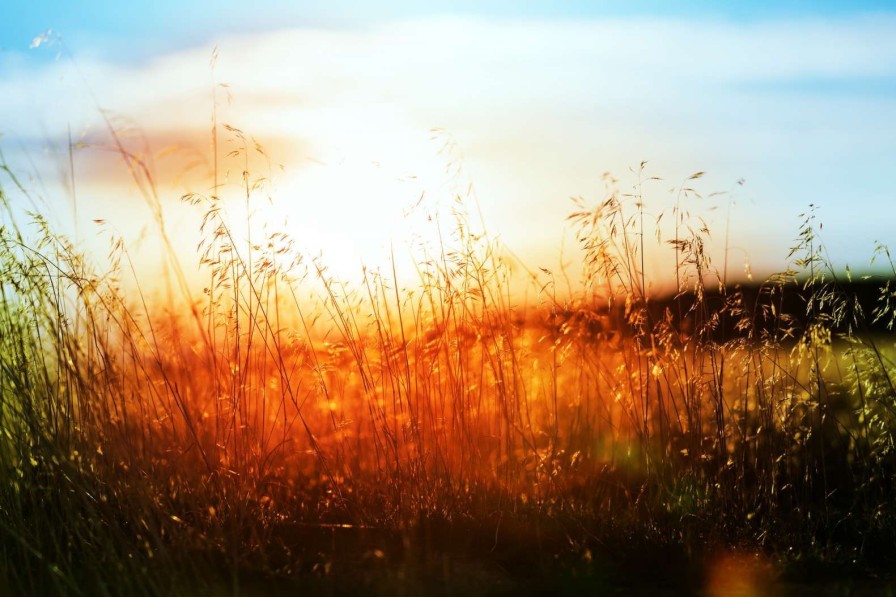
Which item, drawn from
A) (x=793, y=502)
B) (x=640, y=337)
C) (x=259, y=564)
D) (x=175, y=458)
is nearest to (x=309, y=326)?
(x=175, y=458)

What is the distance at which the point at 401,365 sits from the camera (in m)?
3.20

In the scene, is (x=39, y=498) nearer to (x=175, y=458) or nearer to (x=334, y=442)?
(x=175, y=458)

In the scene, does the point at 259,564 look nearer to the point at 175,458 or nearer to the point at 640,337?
the point at 175,458

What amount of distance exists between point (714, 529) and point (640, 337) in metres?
0.76

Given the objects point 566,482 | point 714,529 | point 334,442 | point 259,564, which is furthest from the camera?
point 334,442

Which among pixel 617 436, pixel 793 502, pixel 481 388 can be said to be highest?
pixel 481 388

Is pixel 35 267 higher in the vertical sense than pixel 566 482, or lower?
higher

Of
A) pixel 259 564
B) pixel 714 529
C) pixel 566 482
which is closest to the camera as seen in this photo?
pixel 259 564

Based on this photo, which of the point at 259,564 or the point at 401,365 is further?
the point at 401,365

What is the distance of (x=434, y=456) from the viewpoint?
117 inches

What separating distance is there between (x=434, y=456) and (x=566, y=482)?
53 centimetres

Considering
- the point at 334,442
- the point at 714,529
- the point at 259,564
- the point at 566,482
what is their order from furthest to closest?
the point at 334,442, the point at 566,482, the point at 714,529, the point at 259,564

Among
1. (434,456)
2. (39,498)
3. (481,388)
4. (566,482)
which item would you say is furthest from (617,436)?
(39,498)

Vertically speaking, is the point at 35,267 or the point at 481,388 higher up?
the point at 35,267
